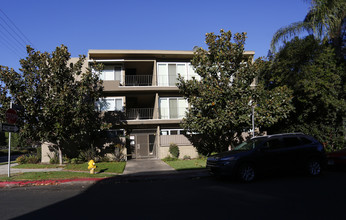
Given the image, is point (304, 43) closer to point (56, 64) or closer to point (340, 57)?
point (340, 57)

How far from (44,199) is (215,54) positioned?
1153 centimetres

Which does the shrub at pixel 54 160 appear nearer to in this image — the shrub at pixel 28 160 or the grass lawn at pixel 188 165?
the shrub at pixel 28 160

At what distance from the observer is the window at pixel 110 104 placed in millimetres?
17641

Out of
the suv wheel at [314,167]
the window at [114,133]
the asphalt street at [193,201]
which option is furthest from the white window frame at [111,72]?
the suv wheel at [314,167]

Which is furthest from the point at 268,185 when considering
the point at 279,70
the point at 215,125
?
the point at 279,70

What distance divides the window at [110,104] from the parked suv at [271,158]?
11.0 m

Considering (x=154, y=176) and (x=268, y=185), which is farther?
(x=154, y=176)

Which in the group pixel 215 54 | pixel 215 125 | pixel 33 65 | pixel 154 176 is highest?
pixel 215 54

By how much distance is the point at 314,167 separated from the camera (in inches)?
346

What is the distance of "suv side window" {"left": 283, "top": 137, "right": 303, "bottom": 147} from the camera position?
8812 mm

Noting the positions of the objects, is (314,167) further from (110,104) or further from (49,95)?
(110,104)

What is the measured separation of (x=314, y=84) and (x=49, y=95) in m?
15.0

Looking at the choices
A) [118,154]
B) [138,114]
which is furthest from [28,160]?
[138,114]

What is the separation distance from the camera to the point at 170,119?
57.4 feet
